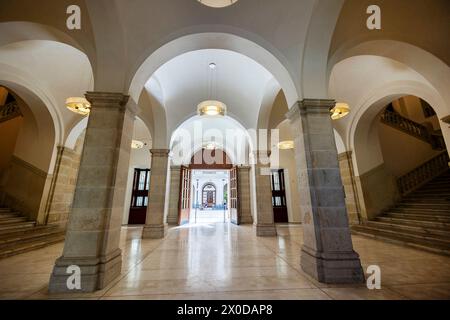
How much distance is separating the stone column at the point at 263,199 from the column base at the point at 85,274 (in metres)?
4.59

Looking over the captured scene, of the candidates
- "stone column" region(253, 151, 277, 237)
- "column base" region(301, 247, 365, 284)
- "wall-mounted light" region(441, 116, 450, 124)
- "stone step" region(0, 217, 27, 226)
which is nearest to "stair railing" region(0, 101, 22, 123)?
"stone step" region(0, 217, 27, 226)

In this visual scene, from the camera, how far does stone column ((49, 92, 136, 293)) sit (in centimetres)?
230

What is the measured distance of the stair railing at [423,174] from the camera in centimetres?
716

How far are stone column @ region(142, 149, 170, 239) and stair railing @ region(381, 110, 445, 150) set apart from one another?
29.8 ft

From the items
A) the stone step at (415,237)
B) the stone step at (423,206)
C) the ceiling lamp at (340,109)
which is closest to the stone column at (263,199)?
the ceiling lamp at (340,109)

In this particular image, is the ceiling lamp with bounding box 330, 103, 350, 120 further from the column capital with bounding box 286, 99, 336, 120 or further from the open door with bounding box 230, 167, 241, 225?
the open door with bounding box 230, 167, 241, 225

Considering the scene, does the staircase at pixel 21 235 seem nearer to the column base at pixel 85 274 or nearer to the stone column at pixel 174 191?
the column base at pixel 85 274

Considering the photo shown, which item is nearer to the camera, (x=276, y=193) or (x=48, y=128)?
(x=48, y=128)

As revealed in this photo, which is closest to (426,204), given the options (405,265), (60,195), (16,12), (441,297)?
(405,265)

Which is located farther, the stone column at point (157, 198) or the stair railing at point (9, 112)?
the stair railing at point (9, 112)

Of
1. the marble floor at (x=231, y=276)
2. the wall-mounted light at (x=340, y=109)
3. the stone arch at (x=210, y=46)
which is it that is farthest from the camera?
the wall-mounted light at (x=340, y=109)
